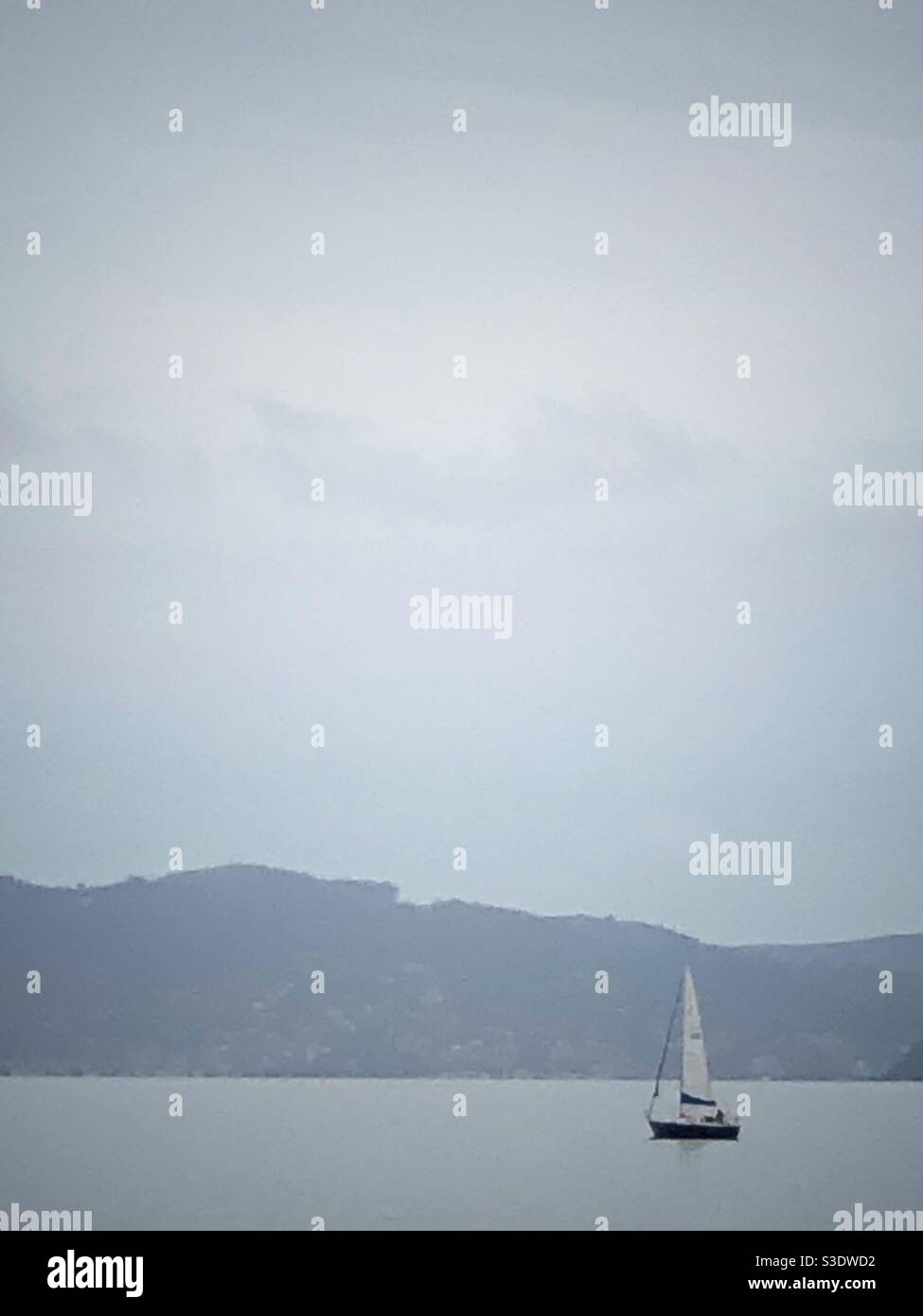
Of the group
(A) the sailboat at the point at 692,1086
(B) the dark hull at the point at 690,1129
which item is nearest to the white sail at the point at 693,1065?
(A) the sailboat at the point at 692,1086

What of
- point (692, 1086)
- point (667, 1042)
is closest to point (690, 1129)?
point (692, 1086)

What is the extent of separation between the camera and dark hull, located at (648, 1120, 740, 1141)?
68.1 ft

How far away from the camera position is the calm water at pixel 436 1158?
54.8 ft

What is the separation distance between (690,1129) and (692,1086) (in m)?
0.64

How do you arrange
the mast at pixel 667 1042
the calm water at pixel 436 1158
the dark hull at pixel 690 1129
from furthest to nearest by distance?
1. the dark hull at pixel 690 1129
2. the mast at pixel 667 1042
3. the calm water at pixel 436 1158

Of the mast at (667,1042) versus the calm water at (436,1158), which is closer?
the calm water at (436,1158)

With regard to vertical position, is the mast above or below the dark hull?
above

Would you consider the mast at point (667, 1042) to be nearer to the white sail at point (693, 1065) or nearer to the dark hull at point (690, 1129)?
the white sail at point (693, 1065)

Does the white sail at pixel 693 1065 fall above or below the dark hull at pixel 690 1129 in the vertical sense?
above

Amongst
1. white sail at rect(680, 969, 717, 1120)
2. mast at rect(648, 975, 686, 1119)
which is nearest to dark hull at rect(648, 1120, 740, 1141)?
white sail at rect(680, 969, 717, 1120)

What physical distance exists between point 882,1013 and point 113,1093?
9.14 m

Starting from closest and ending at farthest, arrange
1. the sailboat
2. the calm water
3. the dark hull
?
the calm water → the sailboat → the dark hull

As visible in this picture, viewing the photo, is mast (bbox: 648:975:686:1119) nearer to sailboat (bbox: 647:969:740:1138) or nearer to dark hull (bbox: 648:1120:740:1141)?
sailboat (bbox: 647:969:740:1138)

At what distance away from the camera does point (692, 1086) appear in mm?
20609
